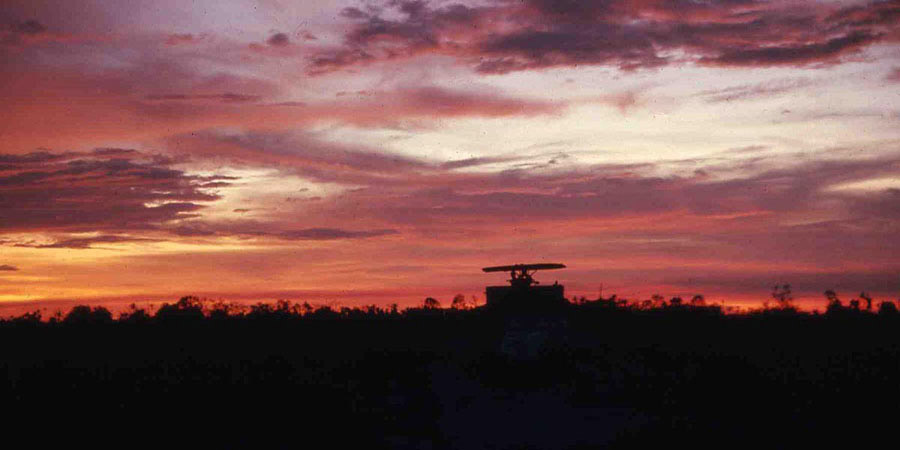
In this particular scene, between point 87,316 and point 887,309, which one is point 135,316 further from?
point 887,309

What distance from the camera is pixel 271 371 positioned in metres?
22.4

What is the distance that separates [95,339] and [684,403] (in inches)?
808

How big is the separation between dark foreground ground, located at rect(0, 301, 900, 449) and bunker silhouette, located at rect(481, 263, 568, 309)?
0.42m

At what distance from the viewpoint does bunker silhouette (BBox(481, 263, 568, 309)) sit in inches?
1046

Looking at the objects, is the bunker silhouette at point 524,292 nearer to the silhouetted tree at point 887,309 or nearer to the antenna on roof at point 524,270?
the antenna on roof at point 524,270

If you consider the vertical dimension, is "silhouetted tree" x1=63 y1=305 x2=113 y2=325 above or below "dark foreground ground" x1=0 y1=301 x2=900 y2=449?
above

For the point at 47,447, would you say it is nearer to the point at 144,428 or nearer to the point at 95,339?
the point at 144,428

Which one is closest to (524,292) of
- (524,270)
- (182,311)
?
(524,270)

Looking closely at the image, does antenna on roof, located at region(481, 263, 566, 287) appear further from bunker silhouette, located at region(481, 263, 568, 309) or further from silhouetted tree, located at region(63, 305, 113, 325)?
silhouetted tree, located at region(63, 305, 113, 325)

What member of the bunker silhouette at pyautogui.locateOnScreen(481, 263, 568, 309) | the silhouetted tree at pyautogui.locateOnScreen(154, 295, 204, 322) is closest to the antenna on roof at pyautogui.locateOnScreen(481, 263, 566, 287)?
the bunker silhouette at pyautogui.locateOnScreen(481, 263, 568, 309)

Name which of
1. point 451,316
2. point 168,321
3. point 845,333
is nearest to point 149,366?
point 168,321

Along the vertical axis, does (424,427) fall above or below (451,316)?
below

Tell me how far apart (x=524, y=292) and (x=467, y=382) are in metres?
4.94

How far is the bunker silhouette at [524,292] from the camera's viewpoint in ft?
87.2
